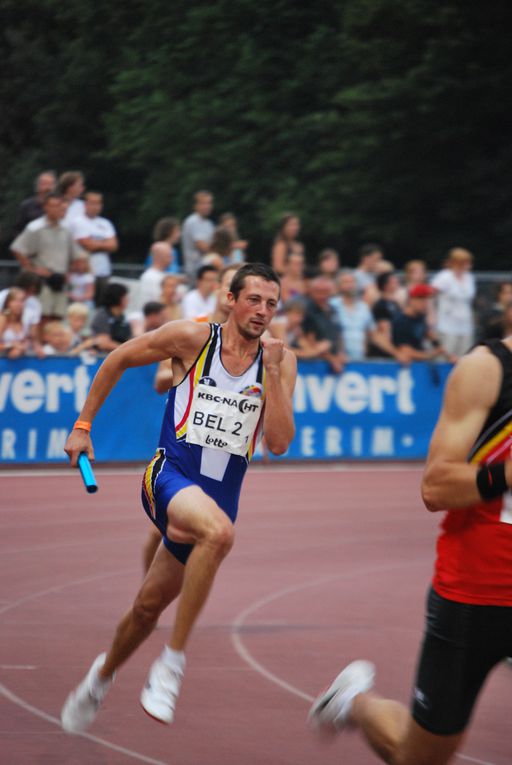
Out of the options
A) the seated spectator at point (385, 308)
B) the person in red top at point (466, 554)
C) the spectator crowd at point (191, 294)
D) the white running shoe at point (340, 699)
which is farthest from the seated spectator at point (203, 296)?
the person in red top at point (466, 554)

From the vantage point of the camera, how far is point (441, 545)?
4988 mm

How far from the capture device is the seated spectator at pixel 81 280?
1664 cm

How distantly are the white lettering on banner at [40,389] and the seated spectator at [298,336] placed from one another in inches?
92.1

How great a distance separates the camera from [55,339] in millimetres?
16516

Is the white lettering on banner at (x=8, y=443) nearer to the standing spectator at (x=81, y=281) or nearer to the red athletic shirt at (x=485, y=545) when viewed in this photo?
the standing spectator at (x=81, y=281)

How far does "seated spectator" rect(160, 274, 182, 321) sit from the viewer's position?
16.2 meters

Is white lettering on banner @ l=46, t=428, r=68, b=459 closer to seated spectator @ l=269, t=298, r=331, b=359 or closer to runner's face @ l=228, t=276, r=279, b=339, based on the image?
seated spectator @ l=269, t=298, r=331, b=359

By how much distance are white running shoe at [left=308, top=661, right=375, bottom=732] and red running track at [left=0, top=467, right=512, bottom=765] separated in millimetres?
705

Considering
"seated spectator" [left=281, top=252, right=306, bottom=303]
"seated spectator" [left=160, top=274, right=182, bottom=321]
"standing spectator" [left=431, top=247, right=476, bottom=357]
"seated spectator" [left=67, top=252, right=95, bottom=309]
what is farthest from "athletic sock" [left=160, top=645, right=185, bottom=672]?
"standing spectator" [left=431, top=247, right=476, bottom=357]

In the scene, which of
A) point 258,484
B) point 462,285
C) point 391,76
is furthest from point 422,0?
point 258,484

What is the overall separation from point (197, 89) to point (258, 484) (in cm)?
2641

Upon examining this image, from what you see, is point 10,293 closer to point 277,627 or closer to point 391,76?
point 277,627

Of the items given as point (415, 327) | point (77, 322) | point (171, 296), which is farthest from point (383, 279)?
point (77, 322)

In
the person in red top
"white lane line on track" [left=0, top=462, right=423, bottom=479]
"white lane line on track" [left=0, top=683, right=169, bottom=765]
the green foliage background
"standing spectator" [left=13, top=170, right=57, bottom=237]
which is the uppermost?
the green foliage background
